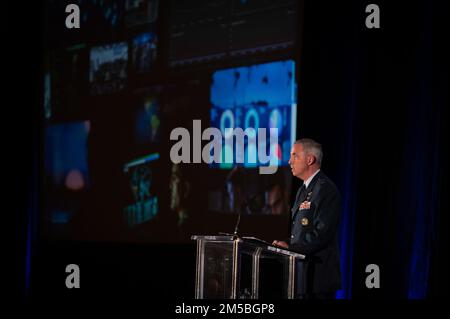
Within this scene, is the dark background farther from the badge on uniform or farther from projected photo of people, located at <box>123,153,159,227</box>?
the badge on uniform

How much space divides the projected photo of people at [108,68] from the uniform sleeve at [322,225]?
8.65ft

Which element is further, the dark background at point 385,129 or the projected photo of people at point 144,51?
the projected photo of people at point 144,51

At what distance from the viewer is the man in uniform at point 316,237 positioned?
11.1 ft

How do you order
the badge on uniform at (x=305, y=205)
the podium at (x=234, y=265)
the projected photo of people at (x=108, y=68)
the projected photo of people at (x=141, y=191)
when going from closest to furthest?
the podium at (x=234, y=265) < the badge on uniform at (x=305, y=205) < the projected photo of people at (x=141, y=191) < the projected photo of people at (x=108, y=68)

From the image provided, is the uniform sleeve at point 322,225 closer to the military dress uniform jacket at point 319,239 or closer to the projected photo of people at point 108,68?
the military dress uniform jacket at point 319,239

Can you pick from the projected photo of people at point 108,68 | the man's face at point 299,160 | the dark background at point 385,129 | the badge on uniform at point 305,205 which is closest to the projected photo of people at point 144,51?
the projected photo of people at point 108,68

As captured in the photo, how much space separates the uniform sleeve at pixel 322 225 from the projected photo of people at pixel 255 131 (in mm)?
1578

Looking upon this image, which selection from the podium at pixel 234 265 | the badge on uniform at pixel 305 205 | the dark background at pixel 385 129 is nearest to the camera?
the podium at pixel 234 265

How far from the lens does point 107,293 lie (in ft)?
19.0

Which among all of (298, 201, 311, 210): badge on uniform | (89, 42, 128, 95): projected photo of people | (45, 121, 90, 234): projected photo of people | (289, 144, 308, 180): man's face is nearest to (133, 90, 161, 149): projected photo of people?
(89, 42, 128, 95): projected photo of people

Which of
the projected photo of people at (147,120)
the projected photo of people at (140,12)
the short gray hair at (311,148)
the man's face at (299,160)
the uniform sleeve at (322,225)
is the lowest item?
the uniform sleeve at (322,225)

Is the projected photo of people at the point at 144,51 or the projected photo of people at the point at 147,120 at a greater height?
the projected photo of people at the point at 144,51

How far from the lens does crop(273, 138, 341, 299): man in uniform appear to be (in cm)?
338
